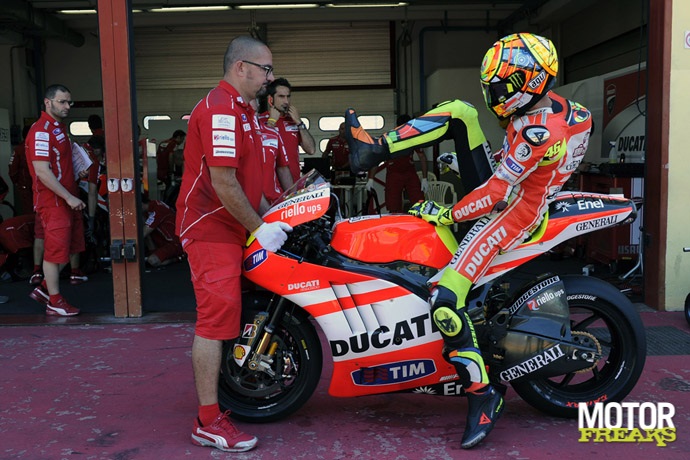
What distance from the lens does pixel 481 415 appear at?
11.1 feet

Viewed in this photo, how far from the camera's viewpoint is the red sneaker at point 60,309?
629 cm

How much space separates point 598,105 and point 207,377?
7.99 m

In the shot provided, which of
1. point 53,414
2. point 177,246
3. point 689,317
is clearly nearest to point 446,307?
point 53,414

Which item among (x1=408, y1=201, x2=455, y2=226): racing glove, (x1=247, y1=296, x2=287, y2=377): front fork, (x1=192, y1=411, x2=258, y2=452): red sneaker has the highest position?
(x1=408, y1=201, x2=455, y2=226): racing glove

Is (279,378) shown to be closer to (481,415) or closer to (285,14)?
(481,415)

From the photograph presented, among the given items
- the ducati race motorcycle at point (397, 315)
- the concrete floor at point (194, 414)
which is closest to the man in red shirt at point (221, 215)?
the ducati race motorcycle at point (397, 315)

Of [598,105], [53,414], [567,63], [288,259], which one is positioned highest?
[567,63]

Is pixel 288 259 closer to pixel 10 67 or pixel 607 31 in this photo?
pixel 607 31

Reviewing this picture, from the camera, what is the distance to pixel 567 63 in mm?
14359

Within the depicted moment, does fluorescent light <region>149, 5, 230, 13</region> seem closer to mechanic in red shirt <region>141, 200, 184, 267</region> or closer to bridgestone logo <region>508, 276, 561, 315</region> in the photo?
mechanic in red shirt <region>141, 200, 184, 267</region>

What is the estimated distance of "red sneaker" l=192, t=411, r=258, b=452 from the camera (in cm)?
338

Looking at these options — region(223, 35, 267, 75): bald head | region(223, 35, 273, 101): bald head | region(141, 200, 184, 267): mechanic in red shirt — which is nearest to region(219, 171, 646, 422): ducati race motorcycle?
region(223, 35, 273, 101): bald head

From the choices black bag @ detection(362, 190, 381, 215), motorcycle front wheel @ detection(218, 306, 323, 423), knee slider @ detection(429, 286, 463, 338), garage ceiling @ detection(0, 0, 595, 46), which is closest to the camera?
knee slider @ detection(429, 286, 463, 338)

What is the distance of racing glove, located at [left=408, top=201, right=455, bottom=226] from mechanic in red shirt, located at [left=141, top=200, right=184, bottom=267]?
6.36m
